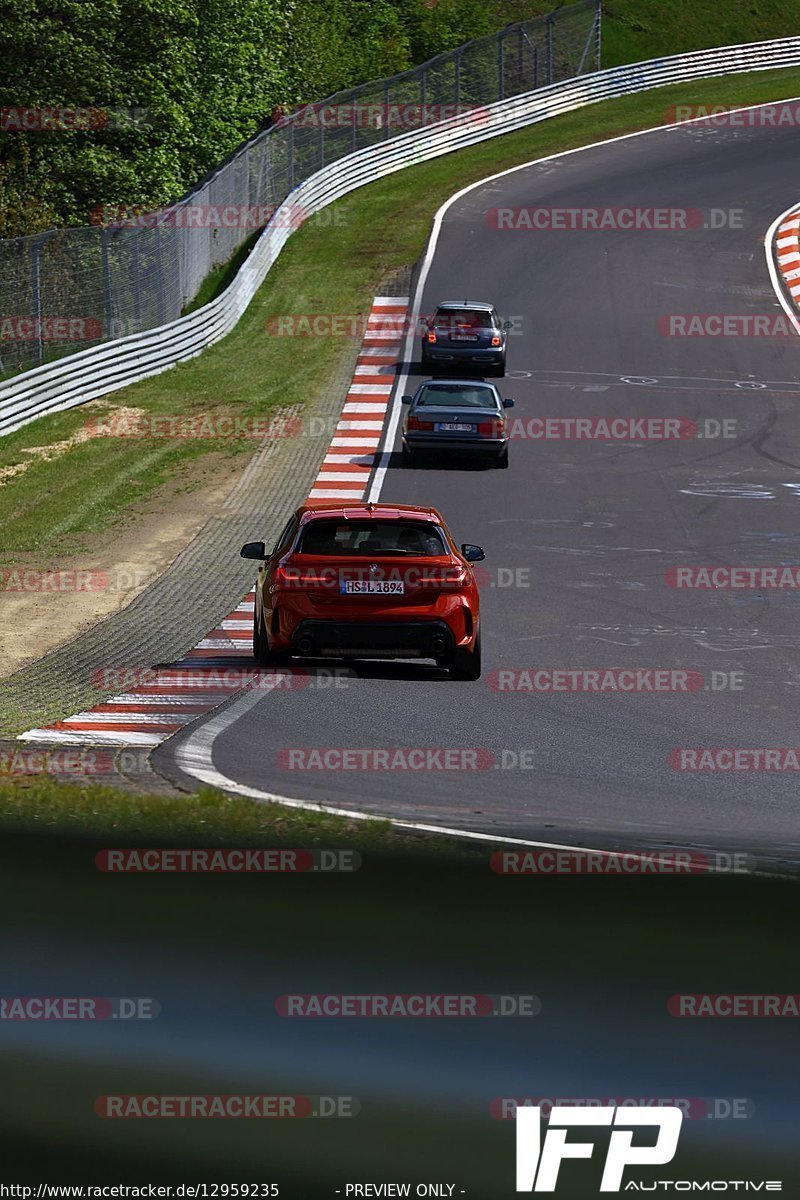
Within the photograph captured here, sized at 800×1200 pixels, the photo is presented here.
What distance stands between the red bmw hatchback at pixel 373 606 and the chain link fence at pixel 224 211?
53.3 ft

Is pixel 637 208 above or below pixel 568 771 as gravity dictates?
above

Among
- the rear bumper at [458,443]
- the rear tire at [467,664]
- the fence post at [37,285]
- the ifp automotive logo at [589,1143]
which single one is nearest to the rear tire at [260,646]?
the rear tire at [467,664]

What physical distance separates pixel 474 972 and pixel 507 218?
44.7 meters

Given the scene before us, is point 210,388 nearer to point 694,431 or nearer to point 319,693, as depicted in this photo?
point 694,431

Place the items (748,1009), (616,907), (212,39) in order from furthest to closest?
(212,39)
(616,907)
(748,1009)

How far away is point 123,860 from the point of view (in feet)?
20.8

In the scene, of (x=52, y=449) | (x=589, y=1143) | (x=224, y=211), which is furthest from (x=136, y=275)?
(x=589, y=1143)

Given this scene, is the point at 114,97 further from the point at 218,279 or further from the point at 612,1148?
the point at 612,1148

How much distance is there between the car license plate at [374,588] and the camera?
45.3 ft

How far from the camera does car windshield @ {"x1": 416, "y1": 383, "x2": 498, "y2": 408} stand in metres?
27.9

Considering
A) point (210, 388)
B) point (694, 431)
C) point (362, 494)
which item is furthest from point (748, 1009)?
point (210, 388)

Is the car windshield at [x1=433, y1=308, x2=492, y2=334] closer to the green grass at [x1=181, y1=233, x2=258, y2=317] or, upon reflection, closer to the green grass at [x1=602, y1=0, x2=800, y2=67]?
the green grass at [x1=181, y1=233, x2=258, y2=317]

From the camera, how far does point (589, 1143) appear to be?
15.5ft

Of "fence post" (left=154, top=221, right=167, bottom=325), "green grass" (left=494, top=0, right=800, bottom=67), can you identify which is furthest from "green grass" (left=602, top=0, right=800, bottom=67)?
"fence post" (left=154, top=221, right=167, bottom=325)
